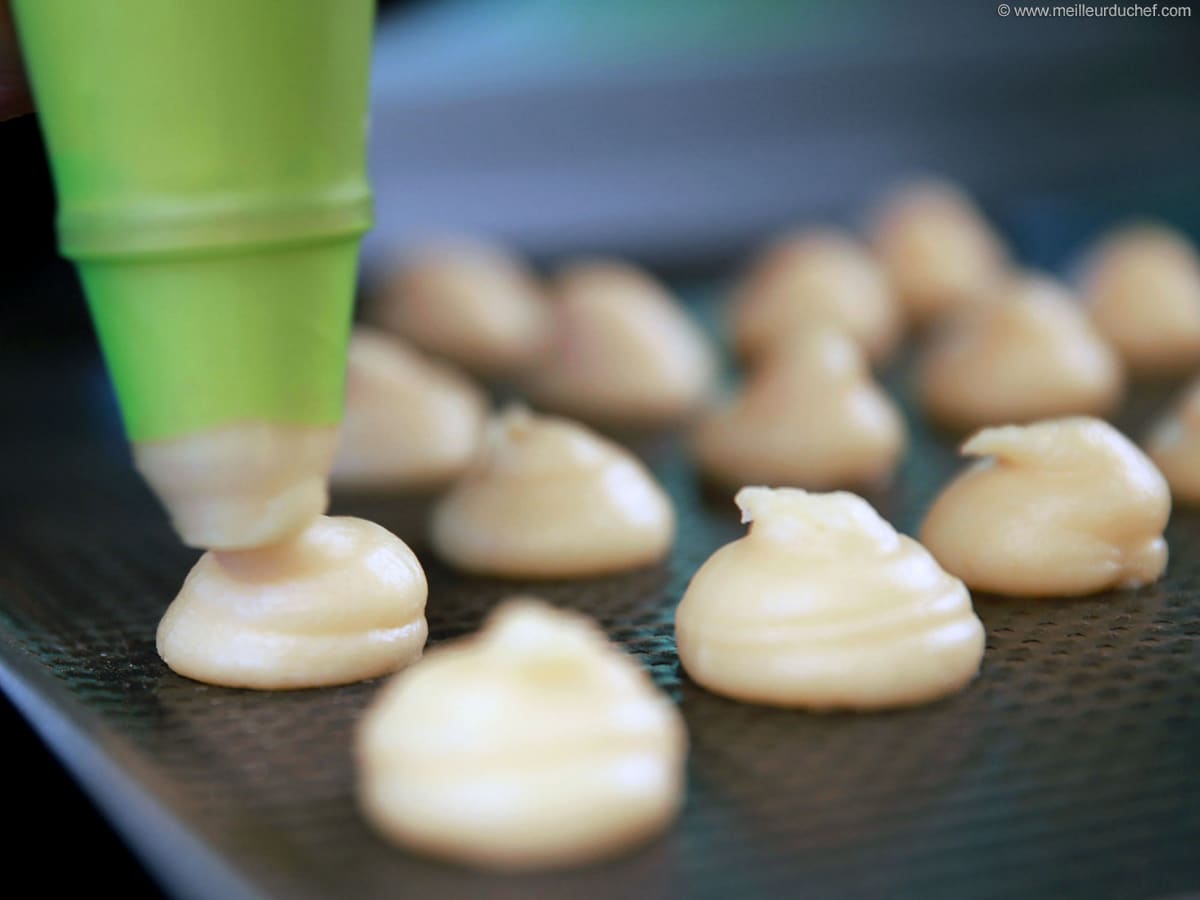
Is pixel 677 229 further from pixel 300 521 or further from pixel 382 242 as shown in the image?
pixel 300 521

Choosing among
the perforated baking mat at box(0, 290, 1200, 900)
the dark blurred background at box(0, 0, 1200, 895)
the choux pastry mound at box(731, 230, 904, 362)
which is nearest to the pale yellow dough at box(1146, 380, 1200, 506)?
the perforated baking mat at box(0, 290, 1200, 900)

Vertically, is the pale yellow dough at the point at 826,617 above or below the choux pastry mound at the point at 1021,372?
above

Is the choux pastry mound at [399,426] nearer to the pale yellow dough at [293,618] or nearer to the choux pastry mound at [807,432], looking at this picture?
the choux pastry mound at [807,432]

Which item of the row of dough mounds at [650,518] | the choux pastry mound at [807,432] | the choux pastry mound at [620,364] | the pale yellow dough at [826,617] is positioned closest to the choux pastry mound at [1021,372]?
the row of dough mounds at [650,518]

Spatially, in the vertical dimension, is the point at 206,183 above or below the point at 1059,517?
above

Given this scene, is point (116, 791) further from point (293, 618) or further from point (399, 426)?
point (399, 426)

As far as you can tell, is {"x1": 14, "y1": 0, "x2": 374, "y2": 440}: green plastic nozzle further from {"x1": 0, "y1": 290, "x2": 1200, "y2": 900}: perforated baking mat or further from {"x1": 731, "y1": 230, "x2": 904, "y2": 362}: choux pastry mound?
{"x1": 731, "y1": 230, "x2": 904, "y2": 362}: choux pastry mound

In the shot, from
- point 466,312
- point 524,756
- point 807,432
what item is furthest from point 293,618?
point 466,312

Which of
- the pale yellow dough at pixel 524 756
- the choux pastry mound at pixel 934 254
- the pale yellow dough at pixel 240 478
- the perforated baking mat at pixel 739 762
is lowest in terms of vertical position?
the choux pastry mound at pixel 934 254
